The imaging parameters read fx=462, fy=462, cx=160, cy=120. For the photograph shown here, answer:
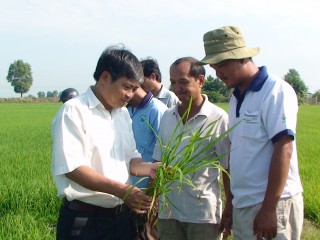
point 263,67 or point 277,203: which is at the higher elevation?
point 263,67

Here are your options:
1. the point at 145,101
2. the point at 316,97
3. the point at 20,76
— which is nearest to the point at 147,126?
the point at 145,101

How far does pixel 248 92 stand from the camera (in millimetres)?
2535

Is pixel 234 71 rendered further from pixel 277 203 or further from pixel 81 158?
pixel 81 158

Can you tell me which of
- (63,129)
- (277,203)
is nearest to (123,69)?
(63,129)

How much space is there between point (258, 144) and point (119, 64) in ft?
2.77

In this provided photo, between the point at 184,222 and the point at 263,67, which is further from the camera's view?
the point at 184,222

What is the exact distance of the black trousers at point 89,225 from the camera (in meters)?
2.30

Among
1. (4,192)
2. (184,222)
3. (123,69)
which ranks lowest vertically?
(4,192)

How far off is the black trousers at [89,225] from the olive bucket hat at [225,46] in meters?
0.99

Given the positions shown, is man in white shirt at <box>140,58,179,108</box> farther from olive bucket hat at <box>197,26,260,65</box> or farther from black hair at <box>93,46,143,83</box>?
black hair at <box>93,46,143,83</box>

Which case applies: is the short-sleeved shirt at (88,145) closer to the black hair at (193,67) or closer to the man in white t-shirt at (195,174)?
the man in white t-shirt at (195,174)

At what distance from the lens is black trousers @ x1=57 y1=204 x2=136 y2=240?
2.30 metres

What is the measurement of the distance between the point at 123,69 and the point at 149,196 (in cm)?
66

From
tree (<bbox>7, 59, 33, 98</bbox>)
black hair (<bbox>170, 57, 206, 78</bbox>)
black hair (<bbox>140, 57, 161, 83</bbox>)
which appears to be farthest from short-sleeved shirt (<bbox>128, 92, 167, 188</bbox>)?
tree (<bbox>7, 59, 33, 98</bbox>)
